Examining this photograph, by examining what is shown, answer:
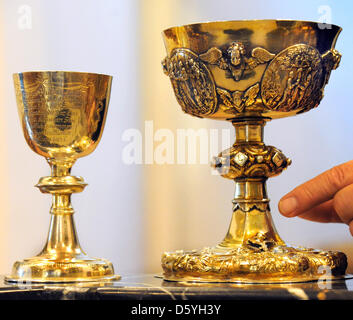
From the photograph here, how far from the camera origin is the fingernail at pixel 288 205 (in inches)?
35.5

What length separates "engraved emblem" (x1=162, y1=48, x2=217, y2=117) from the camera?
2.73 feet

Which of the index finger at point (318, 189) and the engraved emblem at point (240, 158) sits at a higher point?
the engraved emblem at point (240, 158)

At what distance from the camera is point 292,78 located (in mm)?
820

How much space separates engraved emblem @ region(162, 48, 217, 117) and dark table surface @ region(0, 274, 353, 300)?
0.21 m

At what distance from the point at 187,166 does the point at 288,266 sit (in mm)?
541

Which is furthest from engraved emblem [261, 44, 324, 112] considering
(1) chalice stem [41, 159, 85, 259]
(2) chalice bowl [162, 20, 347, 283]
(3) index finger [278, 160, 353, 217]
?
(1) chalice stem [41, 159, 85, 259]

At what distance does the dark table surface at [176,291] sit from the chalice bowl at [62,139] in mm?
44

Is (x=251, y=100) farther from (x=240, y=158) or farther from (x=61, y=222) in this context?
(x=61, y=222)

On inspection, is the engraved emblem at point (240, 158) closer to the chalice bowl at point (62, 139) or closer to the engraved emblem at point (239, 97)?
the engraved emblem at point (239, 97)

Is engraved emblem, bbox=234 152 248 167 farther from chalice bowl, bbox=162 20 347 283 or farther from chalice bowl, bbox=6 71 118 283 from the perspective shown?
chalice bowl, bbox=6 71 118 283

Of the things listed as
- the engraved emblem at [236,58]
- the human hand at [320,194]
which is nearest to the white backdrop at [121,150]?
the human hand at [320,194]

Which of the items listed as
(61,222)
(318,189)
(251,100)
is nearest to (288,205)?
(318,189)

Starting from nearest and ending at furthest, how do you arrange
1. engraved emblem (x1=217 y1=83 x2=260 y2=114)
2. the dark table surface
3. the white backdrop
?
the dark table surface
engraved emblem (x1=217 y1=83 x2=260 y2=114)
the white backdrop
